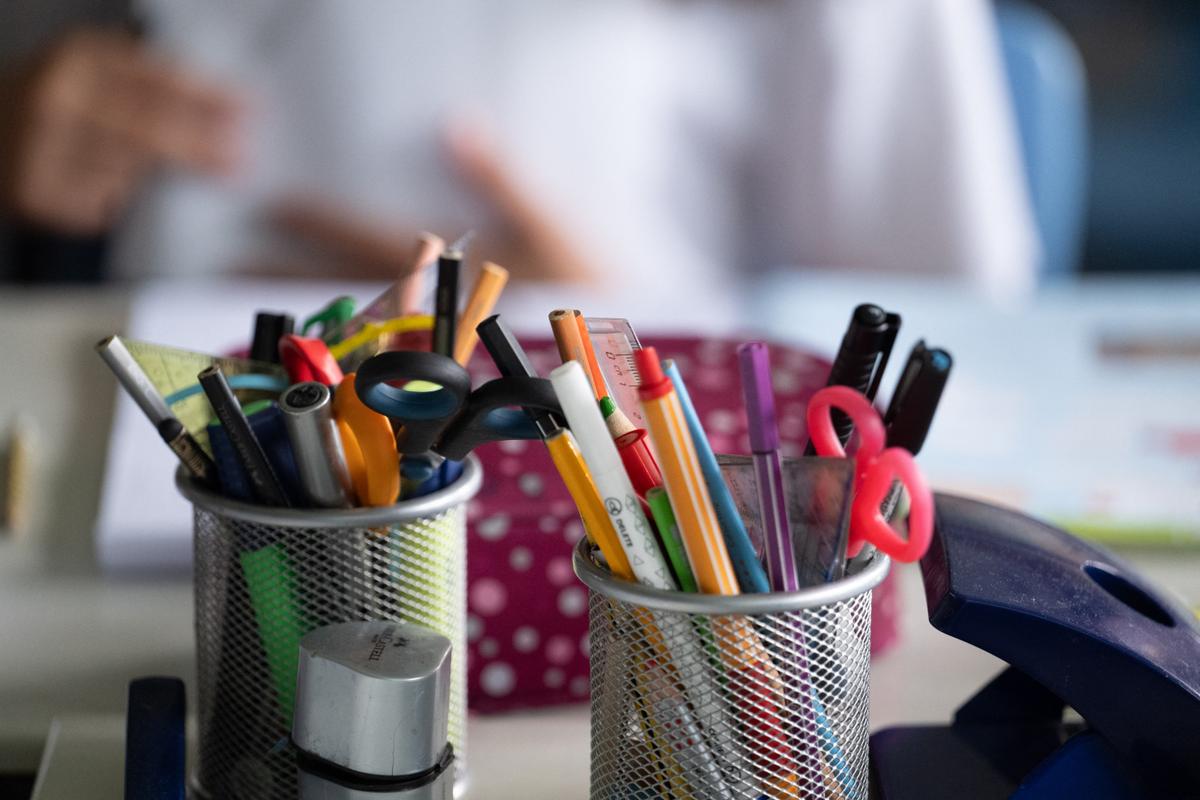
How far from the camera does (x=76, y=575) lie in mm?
450

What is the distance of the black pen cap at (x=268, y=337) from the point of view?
318 millimetres

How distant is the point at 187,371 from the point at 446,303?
6cm

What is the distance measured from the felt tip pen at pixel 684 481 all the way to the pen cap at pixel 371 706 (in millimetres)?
59

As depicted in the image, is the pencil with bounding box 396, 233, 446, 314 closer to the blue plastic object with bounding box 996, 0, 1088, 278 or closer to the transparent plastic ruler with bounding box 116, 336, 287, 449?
the transparent plastic ruler with bounding box 116, 336, 287, 449

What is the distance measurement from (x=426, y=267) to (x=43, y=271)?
4.18ft

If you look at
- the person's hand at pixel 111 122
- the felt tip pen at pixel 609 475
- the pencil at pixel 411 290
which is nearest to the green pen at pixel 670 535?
the felt tip pen at pixel 609 475

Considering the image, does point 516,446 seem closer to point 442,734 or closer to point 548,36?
point 442,734

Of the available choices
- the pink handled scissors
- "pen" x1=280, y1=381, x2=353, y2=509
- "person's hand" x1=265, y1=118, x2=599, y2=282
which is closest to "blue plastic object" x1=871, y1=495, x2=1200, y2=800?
the pink handled scissors

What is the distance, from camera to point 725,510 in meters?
0.24

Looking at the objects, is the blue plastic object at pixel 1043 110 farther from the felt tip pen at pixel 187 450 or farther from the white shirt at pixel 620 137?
the felt tip pen at pixel 187 450

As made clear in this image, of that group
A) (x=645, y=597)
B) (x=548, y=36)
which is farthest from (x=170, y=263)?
(x=645, y=597)

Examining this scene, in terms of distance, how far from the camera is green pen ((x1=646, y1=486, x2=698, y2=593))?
239 millimetres

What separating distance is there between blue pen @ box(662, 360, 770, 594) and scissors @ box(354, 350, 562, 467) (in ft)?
0.09

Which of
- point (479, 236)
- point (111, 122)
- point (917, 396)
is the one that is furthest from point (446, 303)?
point (111, 122)
